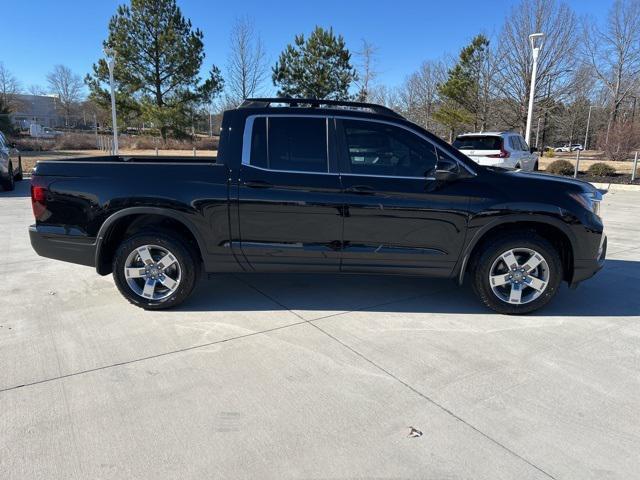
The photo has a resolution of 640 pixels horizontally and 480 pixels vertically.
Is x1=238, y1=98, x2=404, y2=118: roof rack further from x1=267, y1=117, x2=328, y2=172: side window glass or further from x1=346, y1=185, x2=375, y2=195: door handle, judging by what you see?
x1=346, y1=185, x2=375, y2=195: door handle

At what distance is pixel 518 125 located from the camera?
2653 centimetres

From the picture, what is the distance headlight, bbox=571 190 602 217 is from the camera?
4.25 meters

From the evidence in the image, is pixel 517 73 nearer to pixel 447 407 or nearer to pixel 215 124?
pixel 447 407

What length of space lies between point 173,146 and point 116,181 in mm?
35747

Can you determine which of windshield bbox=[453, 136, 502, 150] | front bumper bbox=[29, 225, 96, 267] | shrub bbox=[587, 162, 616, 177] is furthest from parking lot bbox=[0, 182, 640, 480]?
shrub bbox=[587, 162, 616, 177]

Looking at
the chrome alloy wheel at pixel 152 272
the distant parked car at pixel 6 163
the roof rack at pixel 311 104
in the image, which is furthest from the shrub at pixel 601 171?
the distant parked car at pixel 6 163

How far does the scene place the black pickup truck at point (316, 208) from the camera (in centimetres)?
413

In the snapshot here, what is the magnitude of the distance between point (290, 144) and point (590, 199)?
9.31 ft

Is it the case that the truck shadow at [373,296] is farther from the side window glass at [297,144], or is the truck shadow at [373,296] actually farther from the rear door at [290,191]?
Result: the side window glass at [297,144]

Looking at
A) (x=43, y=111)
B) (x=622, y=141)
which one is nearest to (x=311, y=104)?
(x=622, y=141)

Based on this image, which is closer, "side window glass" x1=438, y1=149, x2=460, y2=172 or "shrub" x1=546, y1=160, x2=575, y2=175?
"side window glass" x1=438, y1=149, x2=460, y2=172

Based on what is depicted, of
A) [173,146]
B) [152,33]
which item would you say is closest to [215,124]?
[173,146]

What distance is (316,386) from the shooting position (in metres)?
3.11

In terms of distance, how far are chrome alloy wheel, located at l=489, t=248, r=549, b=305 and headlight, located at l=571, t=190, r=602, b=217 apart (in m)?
0.62
